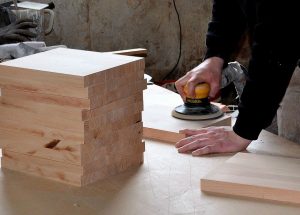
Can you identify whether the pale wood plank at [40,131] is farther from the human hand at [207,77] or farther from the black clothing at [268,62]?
the human hand at [207,77]

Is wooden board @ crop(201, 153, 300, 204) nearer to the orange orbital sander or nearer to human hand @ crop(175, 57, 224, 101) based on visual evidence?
the orange orbital sander

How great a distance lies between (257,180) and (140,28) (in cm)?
347

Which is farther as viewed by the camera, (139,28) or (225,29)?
(139,28)

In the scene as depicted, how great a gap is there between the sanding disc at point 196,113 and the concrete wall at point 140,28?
2659mm

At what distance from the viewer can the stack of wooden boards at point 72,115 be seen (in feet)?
5.54

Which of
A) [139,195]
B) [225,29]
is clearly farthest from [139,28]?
[139,195]

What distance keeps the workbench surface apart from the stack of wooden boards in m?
0.05

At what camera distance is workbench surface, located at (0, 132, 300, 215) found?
1.56 m

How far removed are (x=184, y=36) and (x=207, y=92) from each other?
273cm

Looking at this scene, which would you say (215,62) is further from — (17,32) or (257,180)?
(17,32)

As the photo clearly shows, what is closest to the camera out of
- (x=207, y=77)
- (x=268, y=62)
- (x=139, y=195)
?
(x=139, y=195)

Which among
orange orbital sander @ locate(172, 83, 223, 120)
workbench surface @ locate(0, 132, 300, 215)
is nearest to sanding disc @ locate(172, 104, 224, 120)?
orange orbital sander @ locate(172, 83, 223, 120)

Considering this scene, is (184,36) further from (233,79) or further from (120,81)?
(120,81)

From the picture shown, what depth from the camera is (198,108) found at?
7.51ft
